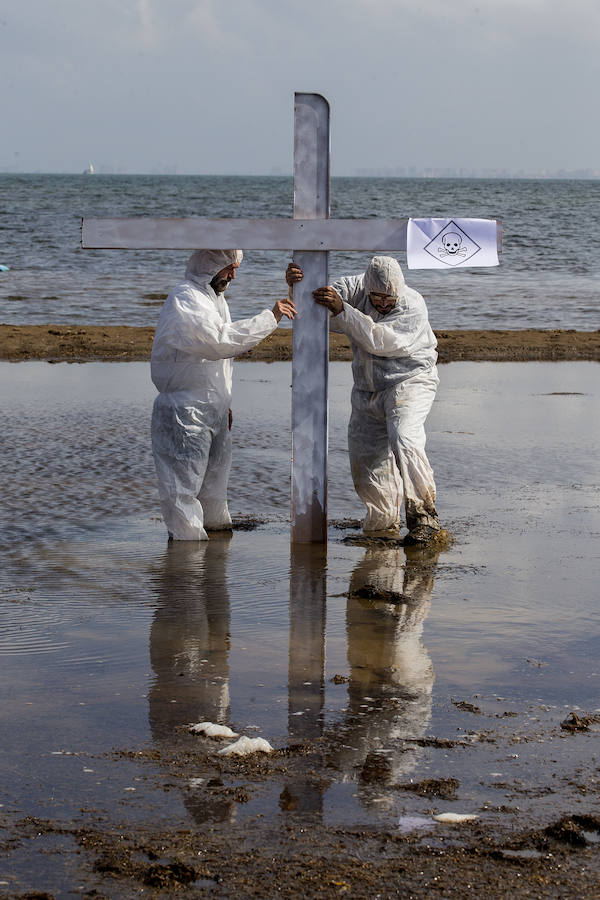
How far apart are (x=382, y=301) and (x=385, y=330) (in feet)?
0.57

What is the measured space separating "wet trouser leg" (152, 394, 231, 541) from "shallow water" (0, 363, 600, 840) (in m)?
0.16

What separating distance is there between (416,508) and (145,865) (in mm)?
3638

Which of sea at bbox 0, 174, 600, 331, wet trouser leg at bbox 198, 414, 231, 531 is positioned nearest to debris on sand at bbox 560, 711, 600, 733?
wet trouser leg at bbox 198, 414, 231, 531

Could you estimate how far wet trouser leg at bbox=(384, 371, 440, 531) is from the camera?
6449 mm

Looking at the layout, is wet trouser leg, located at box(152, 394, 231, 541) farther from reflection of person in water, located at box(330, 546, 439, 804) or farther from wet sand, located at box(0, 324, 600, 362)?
wet sand, located at box(0, 324, 600, 362)

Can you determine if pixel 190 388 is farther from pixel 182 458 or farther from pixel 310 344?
pixel 310 344

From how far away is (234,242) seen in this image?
6.03 m

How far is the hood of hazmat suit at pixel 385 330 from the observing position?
6.44 metres

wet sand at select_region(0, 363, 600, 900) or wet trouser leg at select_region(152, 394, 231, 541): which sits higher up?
wet trouser leg at select_region(152, 394, 231, 541)

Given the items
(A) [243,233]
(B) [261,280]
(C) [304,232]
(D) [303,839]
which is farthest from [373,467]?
(B) [261,280]

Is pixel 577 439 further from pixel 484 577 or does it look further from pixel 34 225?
pixel 34 225

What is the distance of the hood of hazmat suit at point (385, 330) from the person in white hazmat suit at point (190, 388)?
49 cm

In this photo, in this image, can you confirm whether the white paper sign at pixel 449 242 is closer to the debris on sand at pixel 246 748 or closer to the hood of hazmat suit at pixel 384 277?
the hood of hazmat suit at pixel 384 277

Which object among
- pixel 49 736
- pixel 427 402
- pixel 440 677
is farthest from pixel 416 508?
pixel 49 736
